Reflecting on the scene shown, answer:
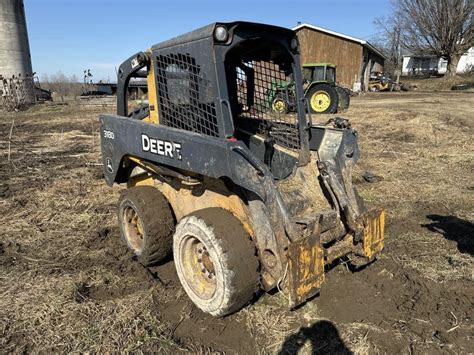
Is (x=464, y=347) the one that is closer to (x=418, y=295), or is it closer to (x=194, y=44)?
(x=418, y=295)

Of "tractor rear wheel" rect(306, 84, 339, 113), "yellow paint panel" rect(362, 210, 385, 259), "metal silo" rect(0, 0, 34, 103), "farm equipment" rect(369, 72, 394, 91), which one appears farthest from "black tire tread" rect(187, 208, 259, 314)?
"farm equipment" rect(369, 72, 394, 91)

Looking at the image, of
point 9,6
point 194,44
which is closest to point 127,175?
point 194,44

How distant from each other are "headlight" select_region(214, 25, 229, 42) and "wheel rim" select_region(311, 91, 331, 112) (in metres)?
13.8

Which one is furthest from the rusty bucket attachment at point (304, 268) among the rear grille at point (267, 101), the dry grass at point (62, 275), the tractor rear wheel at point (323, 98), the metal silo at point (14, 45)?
the metal silo at point (14, 45)

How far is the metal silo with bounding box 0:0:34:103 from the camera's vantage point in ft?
83.8

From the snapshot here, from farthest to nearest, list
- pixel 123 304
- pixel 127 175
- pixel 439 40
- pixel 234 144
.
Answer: pixel 439 40 < pixel 127 175 < pixel 123 304 < pixel 234 144

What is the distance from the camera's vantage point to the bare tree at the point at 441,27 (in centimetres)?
3259

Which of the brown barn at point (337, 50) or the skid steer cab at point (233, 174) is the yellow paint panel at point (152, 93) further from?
the brown barn at point (337, 50)

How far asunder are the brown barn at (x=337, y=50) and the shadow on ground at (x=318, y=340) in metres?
29.6

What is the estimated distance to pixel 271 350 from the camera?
2820 millimetres

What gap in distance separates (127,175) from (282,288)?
7.88ft

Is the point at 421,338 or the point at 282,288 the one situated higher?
the point at 282,288

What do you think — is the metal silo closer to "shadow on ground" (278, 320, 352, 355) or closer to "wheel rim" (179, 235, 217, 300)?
"wheel rim" (179, 235, 217, 300)

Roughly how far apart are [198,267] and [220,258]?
56cm
